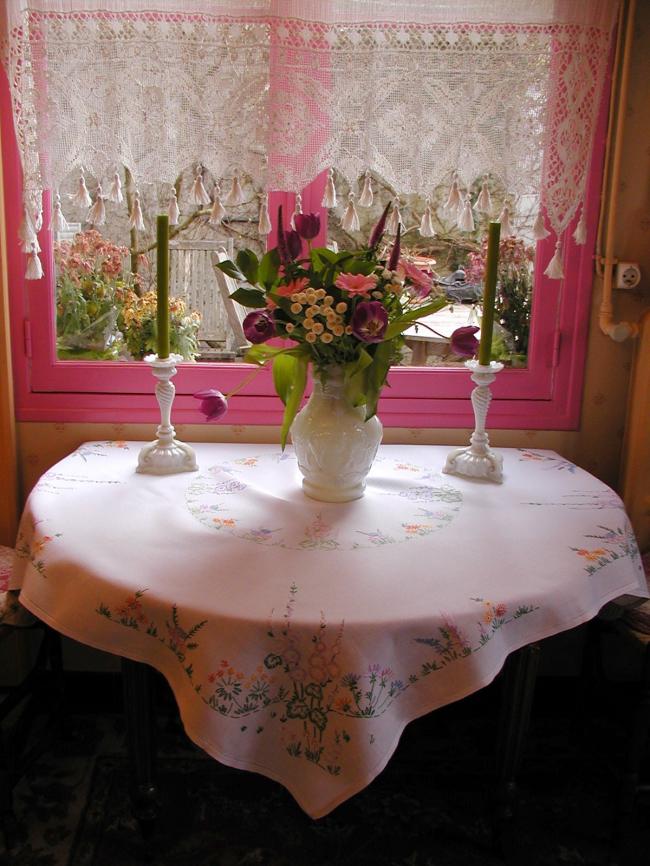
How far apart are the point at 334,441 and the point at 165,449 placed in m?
0.41

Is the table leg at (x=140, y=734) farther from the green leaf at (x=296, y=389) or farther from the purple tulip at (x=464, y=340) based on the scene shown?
the purple tulip at (x=464, y=340)

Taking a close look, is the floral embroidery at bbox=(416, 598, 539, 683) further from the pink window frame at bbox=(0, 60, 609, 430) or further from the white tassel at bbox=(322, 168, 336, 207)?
the white tassel at bbox=(322, 168, 336, 207)

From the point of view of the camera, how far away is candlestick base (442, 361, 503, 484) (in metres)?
1.74

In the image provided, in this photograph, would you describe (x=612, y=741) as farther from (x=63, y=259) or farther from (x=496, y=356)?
(x=63, y=259)

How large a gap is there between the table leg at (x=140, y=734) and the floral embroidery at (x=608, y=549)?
0.78 m

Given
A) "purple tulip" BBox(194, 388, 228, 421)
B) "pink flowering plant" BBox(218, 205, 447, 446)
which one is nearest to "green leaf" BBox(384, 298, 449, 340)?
"pink flowering plant" BBox(218, 205, 447, 446)

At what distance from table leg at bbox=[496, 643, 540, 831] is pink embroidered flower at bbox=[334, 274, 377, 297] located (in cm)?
68

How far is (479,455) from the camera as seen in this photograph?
176 cm

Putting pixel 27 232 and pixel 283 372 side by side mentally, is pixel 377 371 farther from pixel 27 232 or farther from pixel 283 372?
pixel 27 232

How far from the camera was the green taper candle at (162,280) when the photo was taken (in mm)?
1607

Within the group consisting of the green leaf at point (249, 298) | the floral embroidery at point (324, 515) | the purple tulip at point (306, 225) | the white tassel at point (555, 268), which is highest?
the purple tulip at point (306, 225)

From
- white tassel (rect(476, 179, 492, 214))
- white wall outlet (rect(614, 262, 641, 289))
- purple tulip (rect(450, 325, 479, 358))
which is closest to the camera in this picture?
purple tulip (rect(450, 325, 479, 358))

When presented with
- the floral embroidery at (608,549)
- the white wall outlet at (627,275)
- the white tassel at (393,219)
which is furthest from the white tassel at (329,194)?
the floral embroidery at (608,549)

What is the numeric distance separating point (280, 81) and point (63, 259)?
68 centimetres
